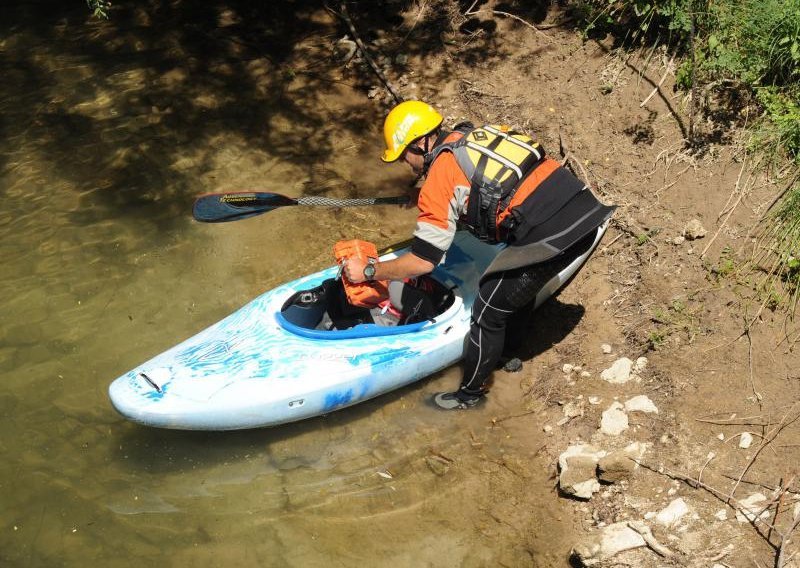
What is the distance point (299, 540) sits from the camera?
418cm

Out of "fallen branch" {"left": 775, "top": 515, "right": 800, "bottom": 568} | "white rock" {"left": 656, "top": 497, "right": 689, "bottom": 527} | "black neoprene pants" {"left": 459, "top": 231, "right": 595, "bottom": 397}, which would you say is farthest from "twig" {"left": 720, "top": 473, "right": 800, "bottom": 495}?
"black neoprene pants" {"left": 459, "top": 231, "right": 595, "bottom": 397}

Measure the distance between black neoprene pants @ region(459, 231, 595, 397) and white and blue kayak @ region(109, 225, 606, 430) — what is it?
0.78ft

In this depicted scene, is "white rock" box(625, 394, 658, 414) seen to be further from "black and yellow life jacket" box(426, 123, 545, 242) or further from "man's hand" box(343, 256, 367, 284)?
"man's hand" box(343, 256, 367, 284)

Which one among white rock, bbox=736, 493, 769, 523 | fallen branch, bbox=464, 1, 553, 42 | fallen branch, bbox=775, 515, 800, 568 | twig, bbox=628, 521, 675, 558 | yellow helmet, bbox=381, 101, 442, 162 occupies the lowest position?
twig, bbox=628, 521, 675, 558

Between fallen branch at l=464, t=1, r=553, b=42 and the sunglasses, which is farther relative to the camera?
fallen branch at l=464, t=1, r=553, b=42

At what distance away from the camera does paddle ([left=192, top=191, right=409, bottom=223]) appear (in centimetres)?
519

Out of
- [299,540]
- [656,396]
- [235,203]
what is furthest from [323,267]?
[656,396]

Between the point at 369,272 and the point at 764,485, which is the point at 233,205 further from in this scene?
the point at 764,485

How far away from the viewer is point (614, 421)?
4395 mm

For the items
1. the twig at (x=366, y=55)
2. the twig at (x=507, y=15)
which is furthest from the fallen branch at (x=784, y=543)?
the twig at (x=366, y=55)

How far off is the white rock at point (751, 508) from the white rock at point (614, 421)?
737 millimetres

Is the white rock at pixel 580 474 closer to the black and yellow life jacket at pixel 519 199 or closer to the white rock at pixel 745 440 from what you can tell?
the white rock at pixel 745 440

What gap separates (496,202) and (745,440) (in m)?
1.79

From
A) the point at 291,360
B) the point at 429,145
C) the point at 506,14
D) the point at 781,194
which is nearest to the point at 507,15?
the point at 506,14
